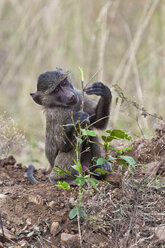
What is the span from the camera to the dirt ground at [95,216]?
2.52m

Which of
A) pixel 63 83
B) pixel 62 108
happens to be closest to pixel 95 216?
pixel 62 108

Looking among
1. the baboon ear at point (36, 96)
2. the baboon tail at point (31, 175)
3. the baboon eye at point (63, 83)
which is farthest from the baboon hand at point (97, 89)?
the baboon tail at point (31, 175)

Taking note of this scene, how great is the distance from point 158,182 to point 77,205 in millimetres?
654

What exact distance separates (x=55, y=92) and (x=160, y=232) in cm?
168

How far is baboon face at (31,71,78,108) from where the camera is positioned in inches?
140

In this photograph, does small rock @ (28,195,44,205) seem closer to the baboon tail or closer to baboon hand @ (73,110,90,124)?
baboon hand @ (73,110,90,124)

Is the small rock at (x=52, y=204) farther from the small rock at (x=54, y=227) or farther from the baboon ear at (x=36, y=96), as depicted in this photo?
the baboon ear at (x=36, y=96)

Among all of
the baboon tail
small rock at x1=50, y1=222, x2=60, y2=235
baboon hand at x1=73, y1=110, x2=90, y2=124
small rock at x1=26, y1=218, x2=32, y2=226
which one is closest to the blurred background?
the baboon tail

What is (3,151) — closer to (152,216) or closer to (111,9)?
(152,216)

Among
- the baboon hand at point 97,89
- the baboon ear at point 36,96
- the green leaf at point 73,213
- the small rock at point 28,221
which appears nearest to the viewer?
the green leaf at point 73,213

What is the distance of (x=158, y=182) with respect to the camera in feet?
Result: 9.44

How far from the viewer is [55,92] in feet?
11.9

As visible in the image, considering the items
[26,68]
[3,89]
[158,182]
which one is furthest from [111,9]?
[158,182]

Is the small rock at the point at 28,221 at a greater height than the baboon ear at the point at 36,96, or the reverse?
the baboon ear at the point at 36,96
